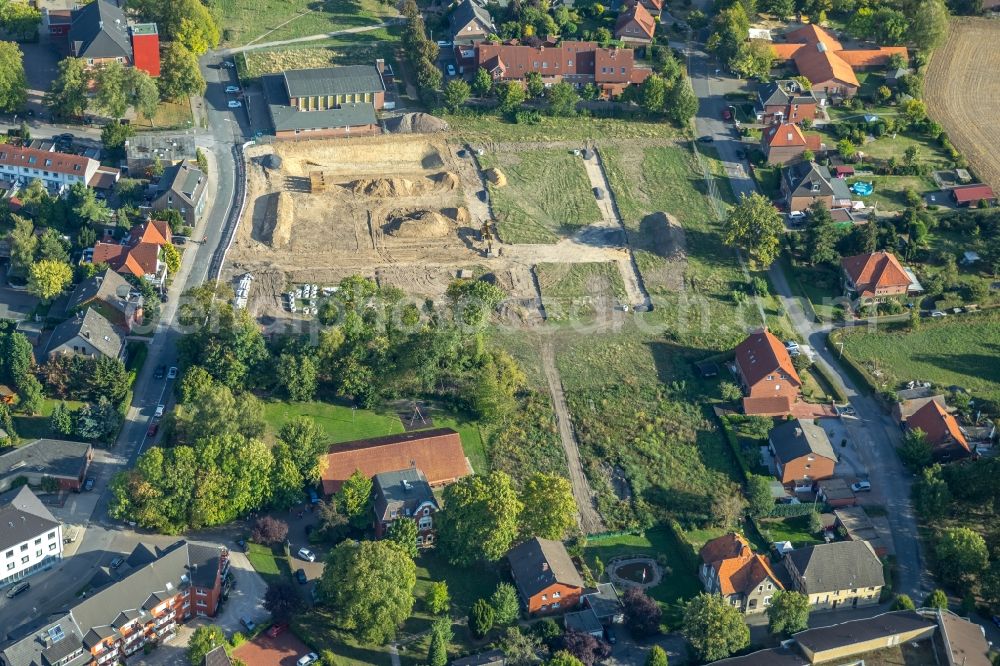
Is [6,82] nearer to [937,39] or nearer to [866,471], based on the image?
[866,471]

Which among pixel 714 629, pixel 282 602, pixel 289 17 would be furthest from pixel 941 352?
pixel 289 17

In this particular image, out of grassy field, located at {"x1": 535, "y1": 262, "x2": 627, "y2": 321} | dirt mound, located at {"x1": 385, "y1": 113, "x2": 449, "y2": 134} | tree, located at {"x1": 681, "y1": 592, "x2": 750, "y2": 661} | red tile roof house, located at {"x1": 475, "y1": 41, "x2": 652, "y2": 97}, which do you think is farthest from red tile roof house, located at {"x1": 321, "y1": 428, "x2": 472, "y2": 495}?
red tile roof house, located at {"x1": 475, "y1": 41, "x2": 652, "y2": 97}

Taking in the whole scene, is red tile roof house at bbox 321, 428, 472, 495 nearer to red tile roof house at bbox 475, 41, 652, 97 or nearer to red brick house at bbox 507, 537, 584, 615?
red brick house at bbox 507, 537, 584, 615

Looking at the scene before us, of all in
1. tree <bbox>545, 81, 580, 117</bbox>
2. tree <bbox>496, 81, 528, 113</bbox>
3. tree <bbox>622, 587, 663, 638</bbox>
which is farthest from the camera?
tree <bbox>496, 81, 528, 113</bbox>

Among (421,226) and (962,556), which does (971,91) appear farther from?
(962,556)

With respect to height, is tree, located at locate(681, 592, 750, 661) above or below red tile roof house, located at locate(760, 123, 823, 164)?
below

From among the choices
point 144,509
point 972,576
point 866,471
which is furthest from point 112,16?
point 972,576
